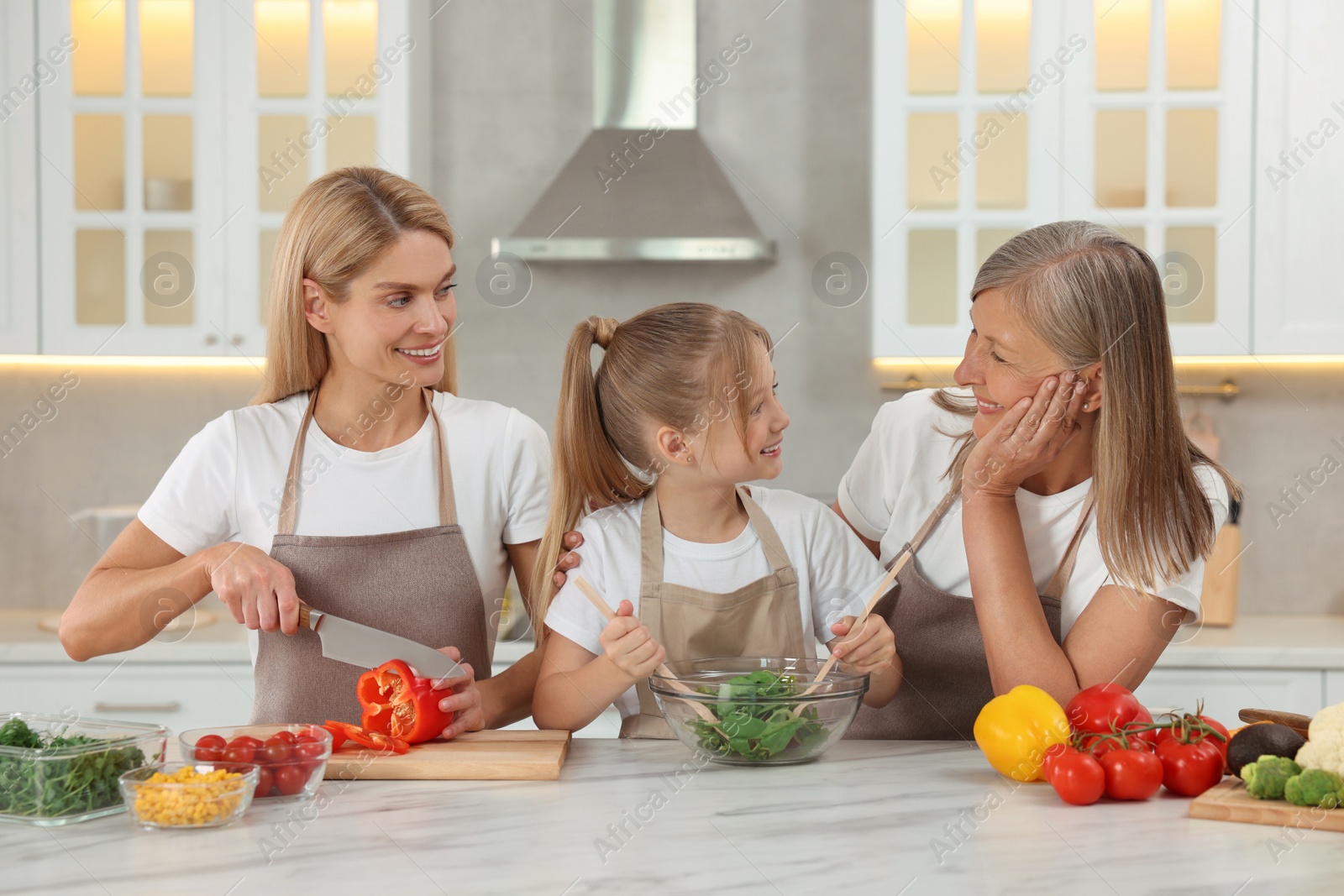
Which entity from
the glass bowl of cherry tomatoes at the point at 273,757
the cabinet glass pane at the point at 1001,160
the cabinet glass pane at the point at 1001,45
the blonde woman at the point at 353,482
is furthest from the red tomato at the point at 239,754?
the cabinet glass pane at the point at 1001,45

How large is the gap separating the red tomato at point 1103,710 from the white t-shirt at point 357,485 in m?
0.74

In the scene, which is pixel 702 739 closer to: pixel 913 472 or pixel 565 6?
pixel 913 472

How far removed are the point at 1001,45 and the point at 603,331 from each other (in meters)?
1.68

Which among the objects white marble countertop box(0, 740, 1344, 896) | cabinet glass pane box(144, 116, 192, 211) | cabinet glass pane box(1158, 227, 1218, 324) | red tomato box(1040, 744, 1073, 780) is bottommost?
white marble countertop box(0, 740, 1344, 896)

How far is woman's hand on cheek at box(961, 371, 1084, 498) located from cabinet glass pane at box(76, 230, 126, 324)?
2.24 m

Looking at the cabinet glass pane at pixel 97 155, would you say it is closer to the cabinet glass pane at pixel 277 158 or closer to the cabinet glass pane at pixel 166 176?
the cabinet glass pane at pixel 166 176

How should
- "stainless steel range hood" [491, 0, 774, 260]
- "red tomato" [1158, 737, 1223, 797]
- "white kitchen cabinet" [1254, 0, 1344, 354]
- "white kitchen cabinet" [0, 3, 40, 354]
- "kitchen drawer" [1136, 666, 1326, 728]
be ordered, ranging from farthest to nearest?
1. "stainless steel range hood" [491, 0, 774, 260]
2. "white kitchen cabinet" [0, 3, 40, 354]
3. "white kitchen cabinet" [1254, 0, 1344, 354]
4. "kitchen drawer" [1136, 666, 1326, 728]
5. "red tomato" [1158, 737, 1223, 797]

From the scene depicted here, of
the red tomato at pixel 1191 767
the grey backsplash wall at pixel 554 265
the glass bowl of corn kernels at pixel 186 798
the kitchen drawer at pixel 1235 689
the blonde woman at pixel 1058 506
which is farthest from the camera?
the grey backsplash wall at pixel 554 265

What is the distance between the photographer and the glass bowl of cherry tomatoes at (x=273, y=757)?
42.9 inches

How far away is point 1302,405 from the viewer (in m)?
3.03

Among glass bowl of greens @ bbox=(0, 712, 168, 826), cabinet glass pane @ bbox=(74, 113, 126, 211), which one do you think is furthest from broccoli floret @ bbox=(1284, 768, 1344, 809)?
cabinet glass pane @ bbox=(74, 113, 126, 211)

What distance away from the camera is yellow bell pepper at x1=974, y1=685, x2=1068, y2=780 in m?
1.14

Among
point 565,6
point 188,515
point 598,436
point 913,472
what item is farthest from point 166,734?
point 565,6

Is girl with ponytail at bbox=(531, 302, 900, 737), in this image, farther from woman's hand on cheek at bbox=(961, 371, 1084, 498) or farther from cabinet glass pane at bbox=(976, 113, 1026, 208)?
cabinet glass pane at bbox=(976, 113, 1026, 208)
